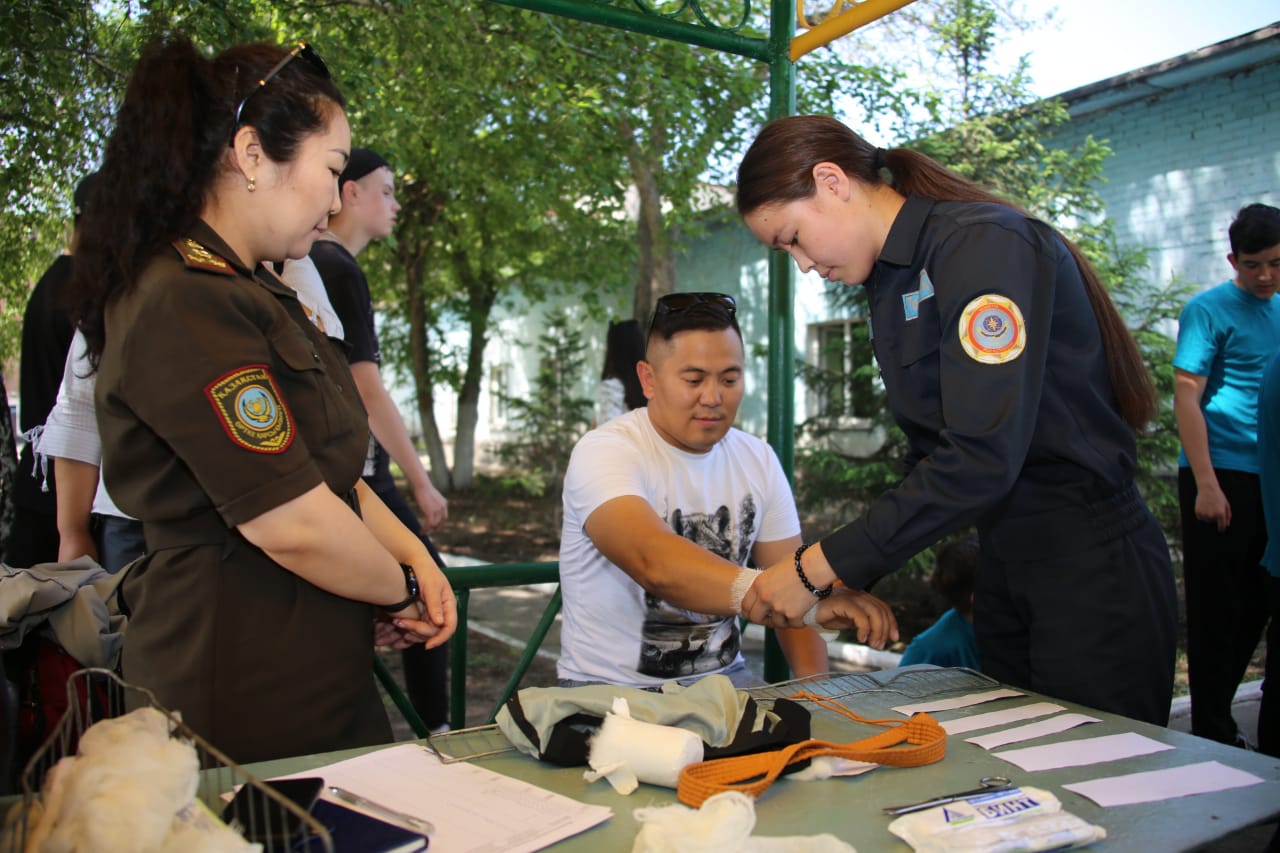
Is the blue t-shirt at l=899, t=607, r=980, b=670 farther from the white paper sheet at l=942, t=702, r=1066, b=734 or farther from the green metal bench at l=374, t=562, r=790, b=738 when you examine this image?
the white paper sheet at l=942, t=702, r=1066, b=734

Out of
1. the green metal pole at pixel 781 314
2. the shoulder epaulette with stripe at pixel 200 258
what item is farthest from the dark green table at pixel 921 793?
the green metal pole at pixel 781 314

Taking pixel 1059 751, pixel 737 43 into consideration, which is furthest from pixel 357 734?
pixel 737 43

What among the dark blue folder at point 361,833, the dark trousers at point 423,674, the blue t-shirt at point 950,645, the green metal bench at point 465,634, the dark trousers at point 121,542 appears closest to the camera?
the dark blue folder at point 361,833

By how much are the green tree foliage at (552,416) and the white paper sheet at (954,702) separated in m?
11.3

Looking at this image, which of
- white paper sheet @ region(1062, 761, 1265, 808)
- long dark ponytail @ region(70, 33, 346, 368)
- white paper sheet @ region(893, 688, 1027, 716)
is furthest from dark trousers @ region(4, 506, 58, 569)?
white paper sheet @ region(1062, 761, 1265, 808)

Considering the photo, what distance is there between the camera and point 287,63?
162cm

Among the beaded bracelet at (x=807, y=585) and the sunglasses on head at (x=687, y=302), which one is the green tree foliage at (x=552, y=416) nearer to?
the sunglasses on head at (x=687, y=302)

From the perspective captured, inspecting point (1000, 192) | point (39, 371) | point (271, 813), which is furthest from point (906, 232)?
point (1000, 192)

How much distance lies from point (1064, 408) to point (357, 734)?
1.42 metres

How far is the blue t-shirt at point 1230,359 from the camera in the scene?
4.00 m

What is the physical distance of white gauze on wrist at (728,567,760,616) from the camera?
2.16 metres

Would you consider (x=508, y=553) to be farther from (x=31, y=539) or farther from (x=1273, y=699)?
(x=1273, y=699)

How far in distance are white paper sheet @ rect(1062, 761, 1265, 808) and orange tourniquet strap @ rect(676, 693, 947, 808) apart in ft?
0.67

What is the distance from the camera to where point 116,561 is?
8.92 ft
